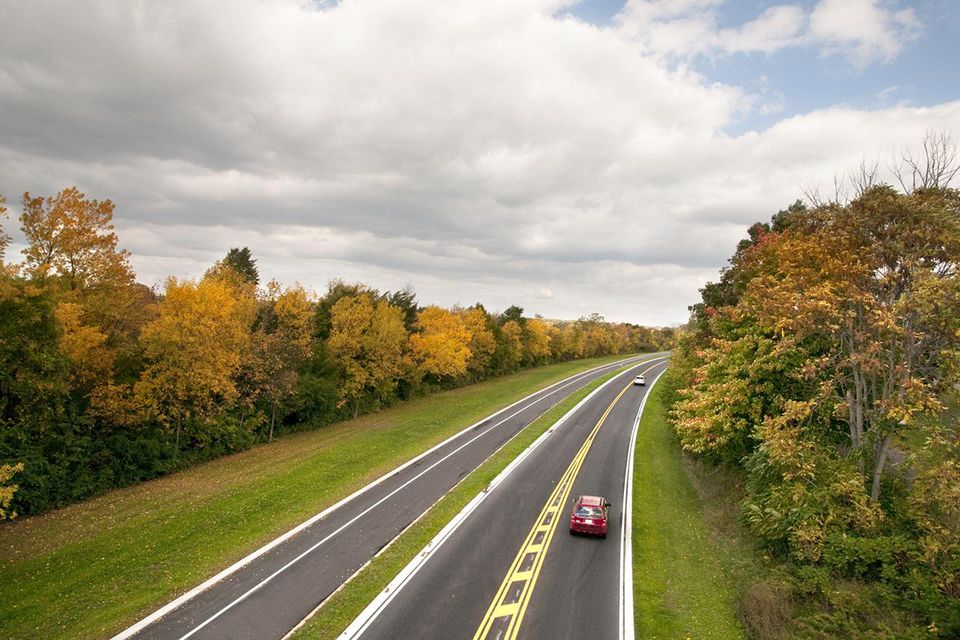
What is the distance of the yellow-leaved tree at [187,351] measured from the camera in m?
27.3

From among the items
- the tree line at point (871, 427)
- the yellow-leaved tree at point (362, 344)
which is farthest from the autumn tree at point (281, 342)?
the tree line at point (871, 427)

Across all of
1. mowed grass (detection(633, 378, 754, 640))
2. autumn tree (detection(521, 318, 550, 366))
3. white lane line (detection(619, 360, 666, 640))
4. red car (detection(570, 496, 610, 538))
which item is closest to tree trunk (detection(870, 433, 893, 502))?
mowed grass (detection(633, 378, 754, 640))

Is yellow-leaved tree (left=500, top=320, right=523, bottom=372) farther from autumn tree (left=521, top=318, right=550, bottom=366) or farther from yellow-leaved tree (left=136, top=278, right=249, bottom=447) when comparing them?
yellow-leaved tree (left=136, top=278, right=249, bottom=447)

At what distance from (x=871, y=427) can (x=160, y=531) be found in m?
27.3

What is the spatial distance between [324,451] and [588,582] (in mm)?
21946

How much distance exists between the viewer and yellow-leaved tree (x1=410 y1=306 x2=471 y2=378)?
53.0 m

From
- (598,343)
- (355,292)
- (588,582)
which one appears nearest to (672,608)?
(588,582)

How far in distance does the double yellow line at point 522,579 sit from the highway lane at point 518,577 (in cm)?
3

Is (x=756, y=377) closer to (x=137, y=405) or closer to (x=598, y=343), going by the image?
(x=137, y=405)

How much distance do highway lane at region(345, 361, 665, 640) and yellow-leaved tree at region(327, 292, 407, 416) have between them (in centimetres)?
2200

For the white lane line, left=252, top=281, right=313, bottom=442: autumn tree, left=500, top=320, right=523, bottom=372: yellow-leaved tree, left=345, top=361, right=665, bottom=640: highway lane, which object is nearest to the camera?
left=345, top=361, right=665, bottom=640: highway lane

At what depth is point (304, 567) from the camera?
16750 mm

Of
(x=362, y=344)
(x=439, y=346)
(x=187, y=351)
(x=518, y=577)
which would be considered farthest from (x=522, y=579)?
(x=439, y=346)

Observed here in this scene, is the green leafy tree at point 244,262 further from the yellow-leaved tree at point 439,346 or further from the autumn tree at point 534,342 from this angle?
the autumn tree at point 534,342
